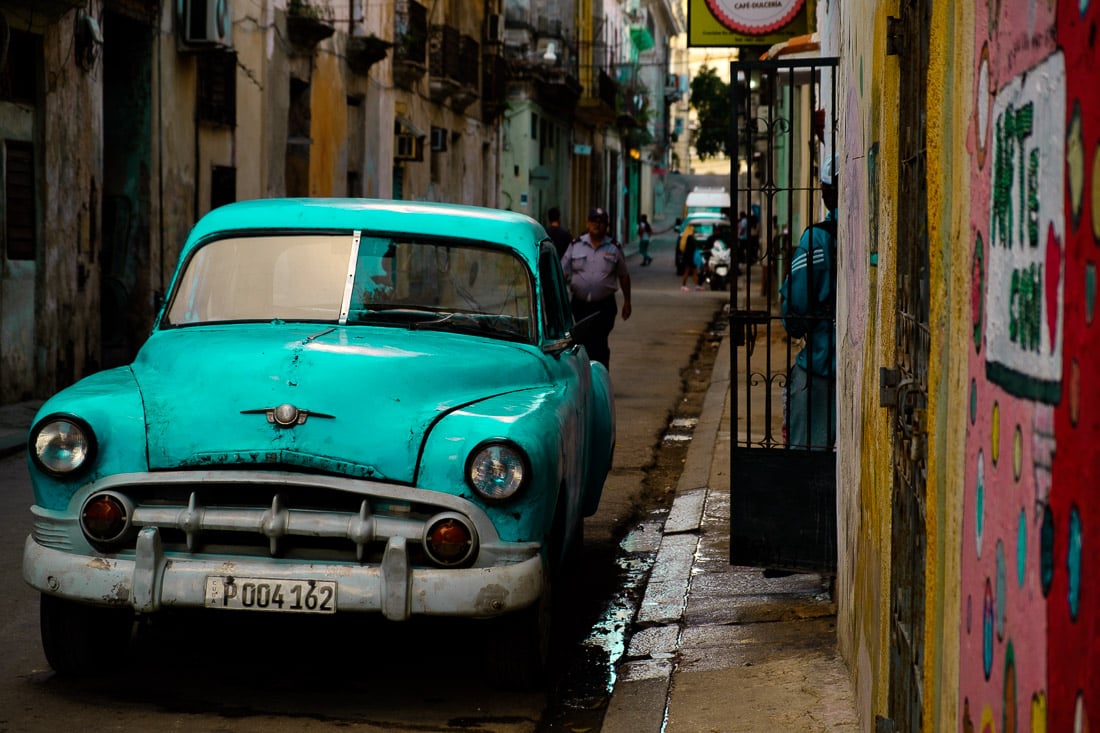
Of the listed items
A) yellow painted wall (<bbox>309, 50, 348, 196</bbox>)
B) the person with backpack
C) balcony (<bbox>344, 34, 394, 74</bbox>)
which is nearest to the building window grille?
yellow painted wall (<bbox>309, 50, 348, 196</bbox>)

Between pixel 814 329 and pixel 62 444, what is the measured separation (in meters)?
2.99

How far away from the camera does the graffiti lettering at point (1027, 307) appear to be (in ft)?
6.13

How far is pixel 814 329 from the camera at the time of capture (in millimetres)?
6449

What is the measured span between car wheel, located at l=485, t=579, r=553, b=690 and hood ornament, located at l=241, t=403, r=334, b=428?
89cm

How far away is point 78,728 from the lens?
15.5 ft

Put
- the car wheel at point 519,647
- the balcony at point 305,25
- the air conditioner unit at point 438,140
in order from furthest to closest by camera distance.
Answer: the air conditioner unit at point 438,140 < the balcony at point 305,25 < the car wheel at point 519,647

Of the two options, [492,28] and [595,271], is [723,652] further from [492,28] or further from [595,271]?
[492,28]

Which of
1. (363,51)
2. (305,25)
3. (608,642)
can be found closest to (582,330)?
(608,642)

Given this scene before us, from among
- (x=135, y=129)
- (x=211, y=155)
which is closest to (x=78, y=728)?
(x=135, y=129)

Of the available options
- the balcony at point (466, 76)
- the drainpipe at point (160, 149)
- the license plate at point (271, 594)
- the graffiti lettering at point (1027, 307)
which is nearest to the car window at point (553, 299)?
the license plate at point (271, 594)

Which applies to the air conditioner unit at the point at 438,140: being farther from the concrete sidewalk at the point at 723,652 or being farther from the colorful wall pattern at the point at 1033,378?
the colorful wall pattern at the point at 1033,378

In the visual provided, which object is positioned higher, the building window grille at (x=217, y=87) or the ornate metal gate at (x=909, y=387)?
the building window grille at (x=217, y=87)

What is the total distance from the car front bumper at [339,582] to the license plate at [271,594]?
15mm

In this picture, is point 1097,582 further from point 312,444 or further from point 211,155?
point 211,155
